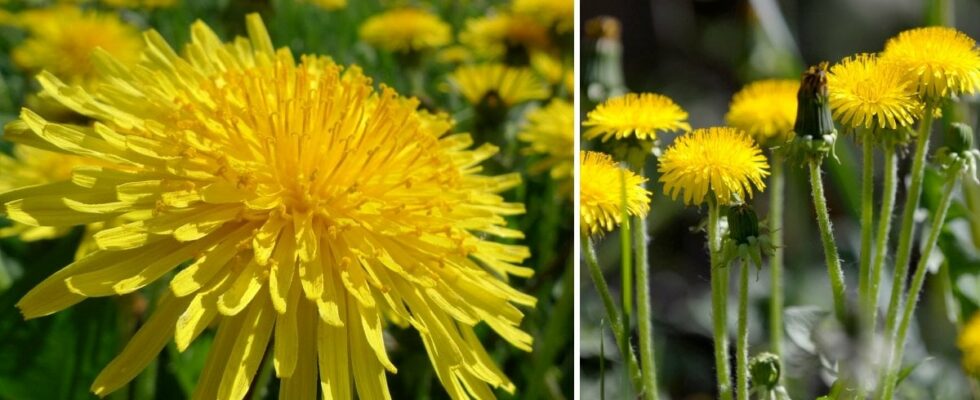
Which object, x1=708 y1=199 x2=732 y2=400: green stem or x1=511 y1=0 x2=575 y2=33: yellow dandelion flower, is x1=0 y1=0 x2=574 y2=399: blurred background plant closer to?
x1=511 y1=0 x2=575 y2=33: yellow dandelion flower

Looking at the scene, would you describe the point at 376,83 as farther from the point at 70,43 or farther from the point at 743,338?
the point at 743,338

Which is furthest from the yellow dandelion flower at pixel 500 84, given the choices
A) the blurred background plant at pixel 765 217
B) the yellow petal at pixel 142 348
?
the yellow petal at pixel 142 348

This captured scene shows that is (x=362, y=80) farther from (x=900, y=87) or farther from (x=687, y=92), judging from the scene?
(x=900, y=87)

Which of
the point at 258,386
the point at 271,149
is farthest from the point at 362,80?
the point at 258,386

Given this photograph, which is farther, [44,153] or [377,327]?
[44,153]

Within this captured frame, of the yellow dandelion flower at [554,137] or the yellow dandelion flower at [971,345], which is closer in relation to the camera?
the yellow dandelion flower at [971,345]

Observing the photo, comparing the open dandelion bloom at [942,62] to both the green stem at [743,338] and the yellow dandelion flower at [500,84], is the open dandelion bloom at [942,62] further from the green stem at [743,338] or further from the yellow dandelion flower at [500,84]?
the yellow dandelion flower at [500,84]

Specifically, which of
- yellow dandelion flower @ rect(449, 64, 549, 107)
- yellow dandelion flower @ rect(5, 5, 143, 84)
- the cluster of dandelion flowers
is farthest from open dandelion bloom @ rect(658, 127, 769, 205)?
yellow dandelion flower @ rect(5, 5, 143, 84)
